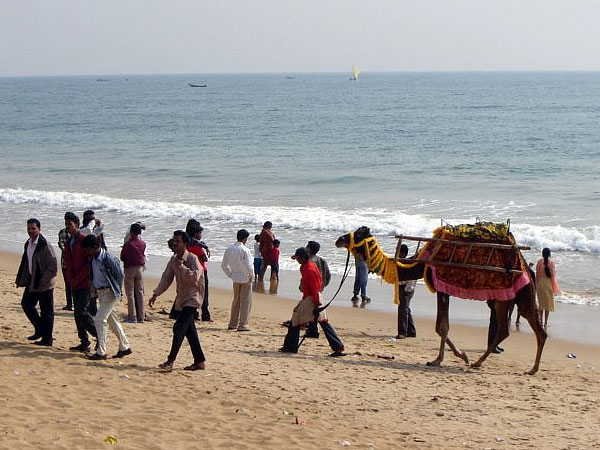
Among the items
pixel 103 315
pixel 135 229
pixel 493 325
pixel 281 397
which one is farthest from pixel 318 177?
pixel 281 397

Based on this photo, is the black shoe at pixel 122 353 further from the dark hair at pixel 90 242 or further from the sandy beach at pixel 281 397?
the dark hair at pixel 90 242

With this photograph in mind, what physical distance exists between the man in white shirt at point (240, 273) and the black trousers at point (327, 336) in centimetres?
153

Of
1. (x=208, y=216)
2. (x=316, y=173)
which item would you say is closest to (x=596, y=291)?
(x=208, y=216)

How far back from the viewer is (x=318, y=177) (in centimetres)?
3831

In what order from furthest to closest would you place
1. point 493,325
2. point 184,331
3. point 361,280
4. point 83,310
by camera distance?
1. point 361,280
2. point 493,325
3. point 83,310
4. point 184,331

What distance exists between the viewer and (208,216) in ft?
90.1

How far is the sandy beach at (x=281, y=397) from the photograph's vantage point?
815cm

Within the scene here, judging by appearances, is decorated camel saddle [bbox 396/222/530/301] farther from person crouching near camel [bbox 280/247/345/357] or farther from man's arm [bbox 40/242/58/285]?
man's arm [bbox 40/242/58/285]

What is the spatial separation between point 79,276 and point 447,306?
4.63m

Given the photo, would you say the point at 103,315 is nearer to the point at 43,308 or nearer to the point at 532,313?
the point at 43,308

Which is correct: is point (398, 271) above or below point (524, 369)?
above

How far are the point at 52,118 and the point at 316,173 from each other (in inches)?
1939

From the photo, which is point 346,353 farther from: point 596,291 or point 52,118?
point 52,118

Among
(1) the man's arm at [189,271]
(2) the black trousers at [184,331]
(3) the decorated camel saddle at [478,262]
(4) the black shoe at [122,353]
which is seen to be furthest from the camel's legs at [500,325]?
(4) the black shoe at [122,353]
